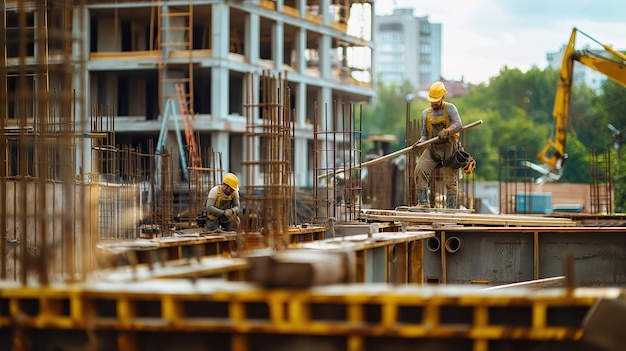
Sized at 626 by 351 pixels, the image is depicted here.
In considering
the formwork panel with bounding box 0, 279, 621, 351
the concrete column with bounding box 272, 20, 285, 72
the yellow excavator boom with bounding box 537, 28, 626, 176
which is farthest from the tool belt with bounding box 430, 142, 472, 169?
the concrete column with bounding box 272, 20, 285, 72

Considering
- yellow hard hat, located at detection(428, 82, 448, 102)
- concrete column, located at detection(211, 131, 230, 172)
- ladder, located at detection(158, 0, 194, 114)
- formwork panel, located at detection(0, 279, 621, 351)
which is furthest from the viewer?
concrete column, located at detection(211, 131, 230, 172)

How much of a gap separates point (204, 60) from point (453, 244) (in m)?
36.3

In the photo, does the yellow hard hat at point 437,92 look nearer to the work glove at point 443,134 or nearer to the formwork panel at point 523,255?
the work glove at point 443,134

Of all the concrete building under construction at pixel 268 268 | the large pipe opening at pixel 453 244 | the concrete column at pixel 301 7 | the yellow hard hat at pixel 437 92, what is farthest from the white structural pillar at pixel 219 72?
the large pipe opening at pixel 453 244

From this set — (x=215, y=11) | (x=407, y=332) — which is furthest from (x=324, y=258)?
(x=215, y=11)

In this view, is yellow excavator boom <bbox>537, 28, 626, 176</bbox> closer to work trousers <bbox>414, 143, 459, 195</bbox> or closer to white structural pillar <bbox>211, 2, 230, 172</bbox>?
work trousers <bbox>414, 143, 459, 195</bbox>

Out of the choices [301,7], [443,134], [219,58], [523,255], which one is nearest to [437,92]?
[443,134]

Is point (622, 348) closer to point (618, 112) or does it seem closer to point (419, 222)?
point (419, 222)

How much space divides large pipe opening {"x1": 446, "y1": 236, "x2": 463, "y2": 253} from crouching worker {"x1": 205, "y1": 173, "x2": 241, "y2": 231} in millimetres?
4240

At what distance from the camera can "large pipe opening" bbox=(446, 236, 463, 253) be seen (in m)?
19.0

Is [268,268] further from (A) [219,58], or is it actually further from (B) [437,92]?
(A) [219,58]

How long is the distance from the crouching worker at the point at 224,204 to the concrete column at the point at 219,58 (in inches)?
1293

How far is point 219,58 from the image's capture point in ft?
177

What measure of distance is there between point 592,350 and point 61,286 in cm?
495
